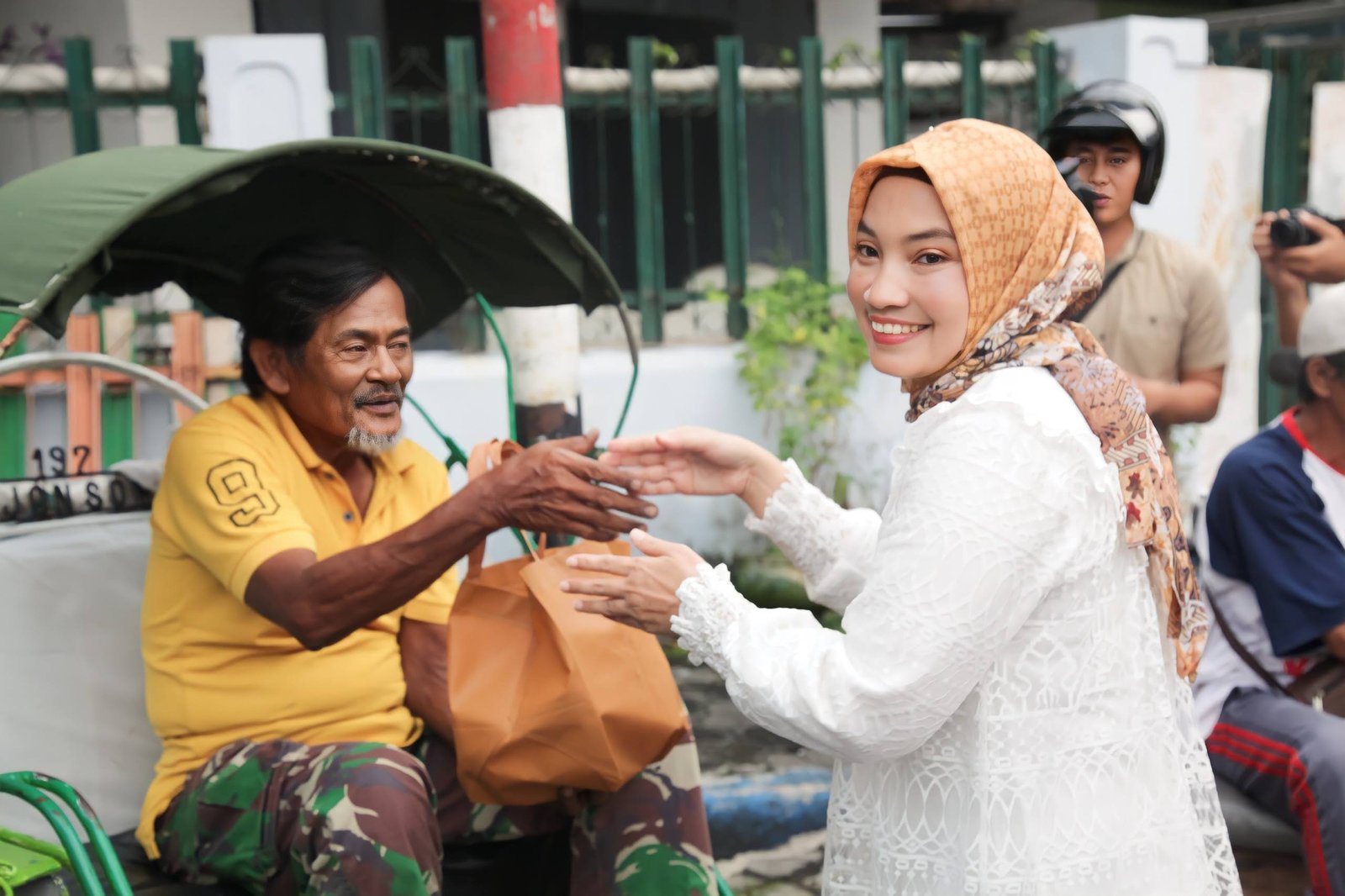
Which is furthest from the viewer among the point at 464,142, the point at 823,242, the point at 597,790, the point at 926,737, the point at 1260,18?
the point at 1260,18

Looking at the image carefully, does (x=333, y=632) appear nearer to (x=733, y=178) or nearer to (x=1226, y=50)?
(x=733, y=178)

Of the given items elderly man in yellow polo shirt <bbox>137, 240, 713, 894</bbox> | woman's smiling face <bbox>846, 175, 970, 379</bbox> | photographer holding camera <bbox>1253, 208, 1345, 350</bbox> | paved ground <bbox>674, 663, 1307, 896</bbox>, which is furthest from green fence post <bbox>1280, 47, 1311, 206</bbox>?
woman's smiling face <bbox>846, 175, 970, 379</bbox>

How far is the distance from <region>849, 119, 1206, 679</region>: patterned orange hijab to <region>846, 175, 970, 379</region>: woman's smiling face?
0.08ft

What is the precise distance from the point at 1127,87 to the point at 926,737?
257 cm

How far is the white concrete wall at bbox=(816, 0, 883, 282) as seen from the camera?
6.57 metres

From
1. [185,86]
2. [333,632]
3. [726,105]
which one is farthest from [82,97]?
[333,632]

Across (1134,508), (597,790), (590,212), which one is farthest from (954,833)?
(590,212)

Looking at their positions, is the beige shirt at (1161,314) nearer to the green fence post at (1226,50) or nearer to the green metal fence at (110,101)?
the green metal fence at (110,101)

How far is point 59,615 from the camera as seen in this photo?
283 cm

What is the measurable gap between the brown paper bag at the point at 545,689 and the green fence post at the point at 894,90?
417 centimetres

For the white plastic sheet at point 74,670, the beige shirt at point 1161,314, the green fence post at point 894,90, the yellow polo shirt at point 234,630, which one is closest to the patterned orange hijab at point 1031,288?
the yellow polo shirt at point 234,630

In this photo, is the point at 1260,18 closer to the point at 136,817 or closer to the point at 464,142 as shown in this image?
the point at 464,142

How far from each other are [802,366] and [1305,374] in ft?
9.88

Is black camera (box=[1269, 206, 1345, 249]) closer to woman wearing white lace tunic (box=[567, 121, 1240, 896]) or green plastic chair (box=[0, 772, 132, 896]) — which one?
woman wearing white lace tunic (box=[567, 121, 1240, 896])
